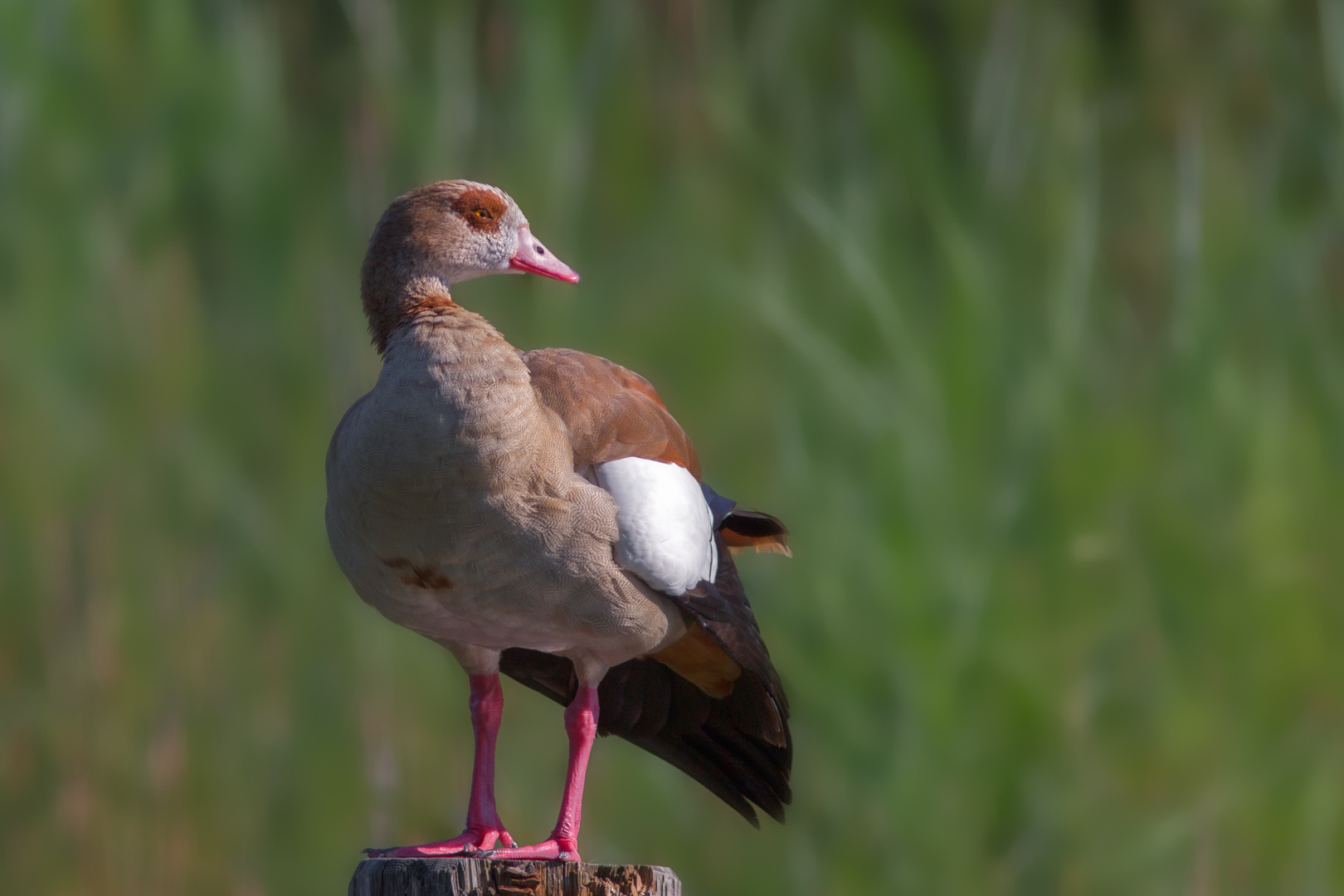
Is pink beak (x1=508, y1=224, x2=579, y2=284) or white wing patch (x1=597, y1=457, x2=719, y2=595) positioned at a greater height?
pink beak (x1=508, y1=224, x2=579, y2=284)

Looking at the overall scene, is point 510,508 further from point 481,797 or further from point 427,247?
point 481,797

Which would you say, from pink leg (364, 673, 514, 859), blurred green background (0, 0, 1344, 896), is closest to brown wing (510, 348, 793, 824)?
pink leg (364, 673, 514, 859)

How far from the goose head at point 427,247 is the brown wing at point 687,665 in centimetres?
19

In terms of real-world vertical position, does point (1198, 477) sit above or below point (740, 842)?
above

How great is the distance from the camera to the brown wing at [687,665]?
2.23 metres

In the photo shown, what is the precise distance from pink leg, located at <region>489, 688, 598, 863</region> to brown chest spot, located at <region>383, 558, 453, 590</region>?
39cm

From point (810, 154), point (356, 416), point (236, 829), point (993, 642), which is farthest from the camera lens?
point (810, 154)

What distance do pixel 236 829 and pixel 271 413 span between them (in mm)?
1139

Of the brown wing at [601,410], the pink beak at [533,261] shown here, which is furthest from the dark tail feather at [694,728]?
the pink beak at [533,261]

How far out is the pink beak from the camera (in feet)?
7.44

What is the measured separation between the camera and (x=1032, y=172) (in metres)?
4.26

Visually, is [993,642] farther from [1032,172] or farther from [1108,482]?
[1032,172]

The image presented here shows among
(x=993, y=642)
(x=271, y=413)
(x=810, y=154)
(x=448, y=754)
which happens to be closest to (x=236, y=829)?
(x=448, y=754)

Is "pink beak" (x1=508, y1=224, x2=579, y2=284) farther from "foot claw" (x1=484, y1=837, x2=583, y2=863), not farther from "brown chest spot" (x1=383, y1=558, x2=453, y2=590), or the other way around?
"foot claw" (x1=484, y1=837, x2=583, y2=863)
